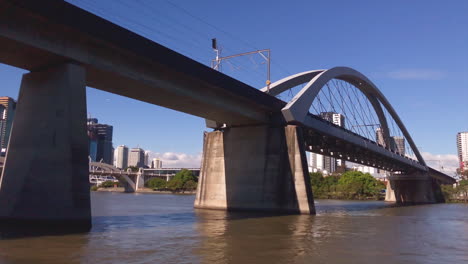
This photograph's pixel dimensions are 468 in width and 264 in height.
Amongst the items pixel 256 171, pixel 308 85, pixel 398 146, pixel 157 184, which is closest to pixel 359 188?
pixel 398 146

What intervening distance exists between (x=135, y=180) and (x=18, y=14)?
498 ft

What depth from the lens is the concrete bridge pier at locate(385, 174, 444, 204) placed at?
292 feet

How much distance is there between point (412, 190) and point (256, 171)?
66.5 m

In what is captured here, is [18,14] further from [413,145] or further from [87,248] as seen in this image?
[413,145]

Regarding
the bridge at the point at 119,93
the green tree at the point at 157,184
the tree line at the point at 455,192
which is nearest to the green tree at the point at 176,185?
the green tree at the point at 157,184

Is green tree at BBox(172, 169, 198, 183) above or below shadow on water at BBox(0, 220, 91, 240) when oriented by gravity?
above

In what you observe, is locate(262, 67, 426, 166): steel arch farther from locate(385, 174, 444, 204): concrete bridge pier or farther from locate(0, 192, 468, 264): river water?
locate(385, 174, 444, 204): concrete bridge pier

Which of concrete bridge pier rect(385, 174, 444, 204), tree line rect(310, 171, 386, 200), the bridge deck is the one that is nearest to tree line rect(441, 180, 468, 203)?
concrete bridge pier rect(385, 174, 444, 204)

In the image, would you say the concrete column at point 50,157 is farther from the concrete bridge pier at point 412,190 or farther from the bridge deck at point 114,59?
the concrete bridge pier at point 412,190

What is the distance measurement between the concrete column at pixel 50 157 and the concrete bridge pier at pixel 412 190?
274 feet

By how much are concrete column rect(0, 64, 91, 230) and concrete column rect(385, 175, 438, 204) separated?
83721mm

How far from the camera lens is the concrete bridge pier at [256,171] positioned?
35562 mm

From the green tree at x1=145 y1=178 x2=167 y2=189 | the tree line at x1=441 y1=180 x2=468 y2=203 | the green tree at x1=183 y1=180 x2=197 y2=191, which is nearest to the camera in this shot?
the tree line at x1=441 y1=180 x2=468 y2=203

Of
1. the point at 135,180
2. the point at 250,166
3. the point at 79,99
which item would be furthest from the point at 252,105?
the point at 135,180
